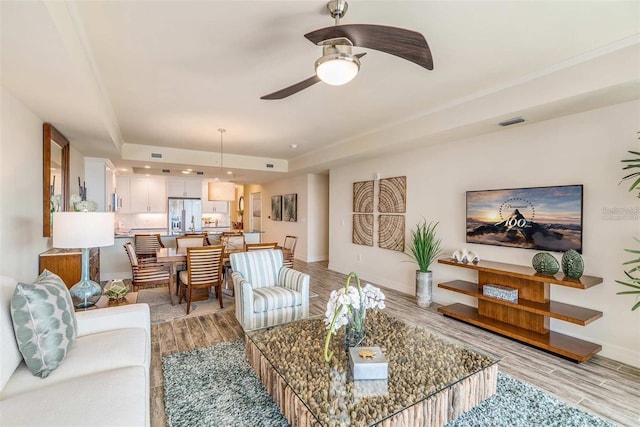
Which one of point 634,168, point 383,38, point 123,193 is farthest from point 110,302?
point 123,193

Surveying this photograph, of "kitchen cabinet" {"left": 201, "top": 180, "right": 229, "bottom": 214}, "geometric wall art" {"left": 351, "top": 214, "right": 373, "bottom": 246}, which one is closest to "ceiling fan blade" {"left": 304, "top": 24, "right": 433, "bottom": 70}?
"geometric wall art" {"left": 351, "top": 214, "right": 373, "bottom": 246}

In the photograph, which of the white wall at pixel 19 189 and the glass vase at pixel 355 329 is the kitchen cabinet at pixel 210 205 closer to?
the white wall at pixel 19 189

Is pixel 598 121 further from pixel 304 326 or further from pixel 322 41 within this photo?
pixel 304 326

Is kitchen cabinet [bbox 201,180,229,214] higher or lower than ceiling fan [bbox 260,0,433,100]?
lower

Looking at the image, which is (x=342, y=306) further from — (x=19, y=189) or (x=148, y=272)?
(x=148, y=272)

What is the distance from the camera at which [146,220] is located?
333 inches

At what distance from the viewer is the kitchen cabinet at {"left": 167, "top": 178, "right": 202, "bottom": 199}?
27.8 ft

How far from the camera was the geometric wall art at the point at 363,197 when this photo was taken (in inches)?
225

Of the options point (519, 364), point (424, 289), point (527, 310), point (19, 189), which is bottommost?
point (519, 364)

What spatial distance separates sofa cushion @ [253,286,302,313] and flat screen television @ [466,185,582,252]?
252 cm

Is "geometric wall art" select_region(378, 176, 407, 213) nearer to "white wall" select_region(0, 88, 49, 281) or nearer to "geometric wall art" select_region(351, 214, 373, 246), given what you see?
"geometric wall art" select_region(351, 214, 373, 246)

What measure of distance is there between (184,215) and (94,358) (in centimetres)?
732

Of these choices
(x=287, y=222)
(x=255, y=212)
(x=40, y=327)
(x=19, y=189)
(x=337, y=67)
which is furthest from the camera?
(x=255, y=212)

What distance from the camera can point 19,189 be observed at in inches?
103
